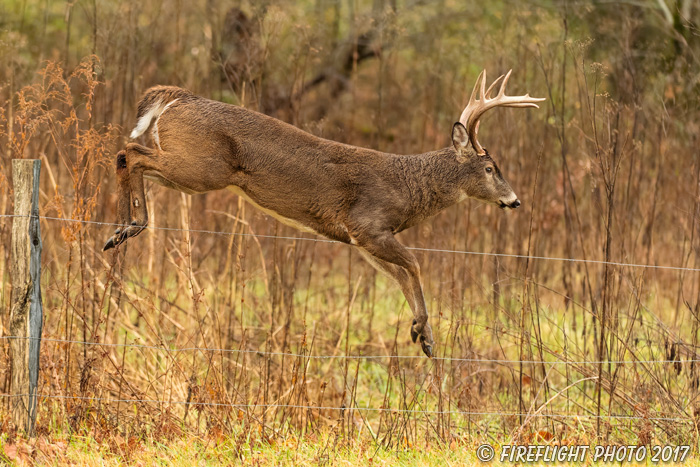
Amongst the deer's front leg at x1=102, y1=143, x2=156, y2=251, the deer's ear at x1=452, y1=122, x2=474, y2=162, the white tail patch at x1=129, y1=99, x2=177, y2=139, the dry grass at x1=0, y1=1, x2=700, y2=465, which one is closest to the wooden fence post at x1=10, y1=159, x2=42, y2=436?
the dry grass at x1=0, y1=1, x2=700, y2=465

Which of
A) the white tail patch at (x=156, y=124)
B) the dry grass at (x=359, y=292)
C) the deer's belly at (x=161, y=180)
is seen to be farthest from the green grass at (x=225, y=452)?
the white tail patch at (x=156, y=124)

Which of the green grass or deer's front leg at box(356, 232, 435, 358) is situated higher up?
deer's front leg at box(356, 232, 435, 358)

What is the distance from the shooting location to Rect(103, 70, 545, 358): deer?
492cm

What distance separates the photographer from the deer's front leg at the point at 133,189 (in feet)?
15.8

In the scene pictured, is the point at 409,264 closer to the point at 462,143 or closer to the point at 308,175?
the point at 308,175

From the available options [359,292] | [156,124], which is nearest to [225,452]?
[156,124]

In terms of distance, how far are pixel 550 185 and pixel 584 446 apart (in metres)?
4.81

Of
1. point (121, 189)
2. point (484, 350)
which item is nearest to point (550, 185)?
point (484, 350)

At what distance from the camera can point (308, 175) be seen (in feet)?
17.1

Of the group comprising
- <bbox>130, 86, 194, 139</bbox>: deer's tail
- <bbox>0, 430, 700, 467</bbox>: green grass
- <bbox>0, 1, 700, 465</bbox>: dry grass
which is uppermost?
<bbox>130, 86, 194, 139</bbox>: deer's tail

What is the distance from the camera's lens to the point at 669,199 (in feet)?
29.5

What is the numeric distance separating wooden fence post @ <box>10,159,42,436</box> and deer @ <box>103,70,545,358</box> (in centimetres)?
50

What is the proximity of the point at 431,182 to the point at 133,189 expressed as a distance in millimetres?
1901

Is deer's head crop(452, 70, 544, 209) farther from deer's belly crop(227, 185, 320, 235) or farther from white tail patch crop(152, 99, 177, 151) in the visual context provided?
white tail patch crop(152, 99, 177, 151)
